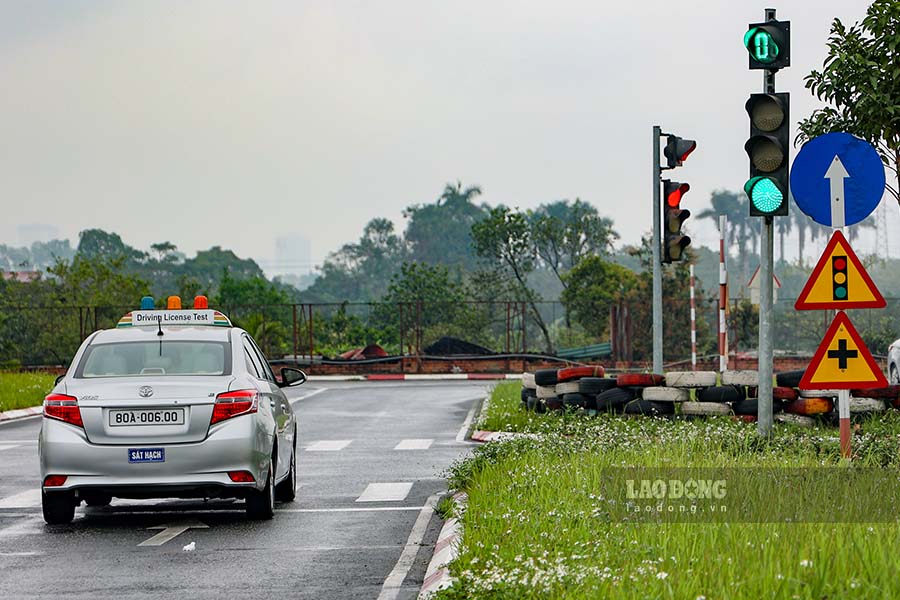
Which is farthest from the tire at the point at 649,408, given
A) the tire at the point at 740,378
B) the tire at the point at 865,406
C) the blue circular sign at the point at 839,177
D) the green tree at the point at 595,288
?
the green tree at the point at 595,288

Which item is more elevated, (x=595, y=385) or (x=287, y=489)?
(x=595, y=385)

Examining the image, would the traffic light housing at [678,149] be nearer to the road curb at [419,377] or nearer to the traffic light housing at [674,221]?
the traffic light housing at [674,221]

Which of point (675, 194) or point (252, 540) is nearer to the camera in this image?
point (252, 540)

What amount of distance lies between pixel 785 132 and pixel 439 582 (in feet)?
21.1

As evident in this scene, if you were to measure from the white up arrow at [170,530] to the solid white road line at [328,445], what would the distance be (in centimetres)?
745

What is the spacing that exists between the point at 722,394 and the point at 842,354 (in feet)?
20.8

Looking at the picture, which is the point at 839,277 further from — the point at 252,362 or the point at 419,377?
the point at 419,377

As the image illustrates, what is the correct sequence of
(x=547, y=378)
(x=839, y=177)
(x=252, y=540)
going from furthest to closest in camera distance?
(x=547, y=378) → (x=839, y=177) → (x=252, y=540)

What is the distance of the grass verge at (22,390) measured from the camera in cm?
2861

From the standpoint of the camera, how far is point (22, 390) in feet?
101

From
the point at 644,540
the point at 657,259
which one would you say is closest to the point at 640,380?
the point at 657,259

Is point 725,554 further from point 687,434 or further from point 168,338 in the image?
point 687,434

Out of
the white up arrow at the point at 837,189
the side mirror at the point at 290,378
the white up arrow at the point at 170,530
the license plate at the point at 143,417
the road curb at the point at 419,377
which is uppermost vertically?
the white up arrow at the point at 837,189

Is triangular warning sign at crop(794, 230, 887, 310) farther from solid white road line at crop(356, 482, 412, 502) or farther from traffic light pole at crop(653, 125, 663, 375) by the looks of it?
traffic light pole at crop(653, 125, 663, 375)
